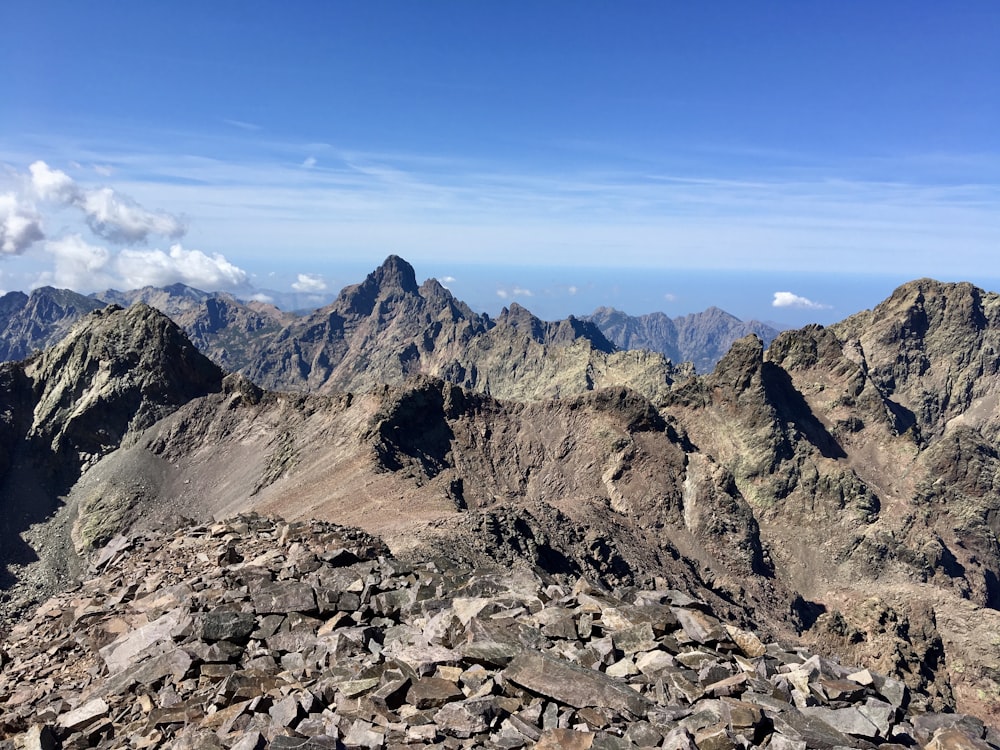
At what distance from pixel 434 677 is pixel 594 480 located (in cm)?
7195

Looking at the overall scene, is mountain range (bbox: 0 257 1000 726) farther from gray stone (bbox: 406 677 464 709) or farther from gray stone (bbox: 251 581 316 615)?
gray stone (bbox: 406 677 464 709)

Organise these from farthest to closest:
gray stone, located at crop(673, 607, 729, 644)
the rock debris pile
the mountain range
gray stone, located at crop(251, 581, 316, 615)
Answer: the mountain range < gray stone, located at crop(251, 581, 316, 615) < gray stone, located at crop(673, 607, 729, 644) < the rock debris pile

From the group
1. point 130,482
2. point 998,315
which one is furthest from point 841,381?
point 130,482

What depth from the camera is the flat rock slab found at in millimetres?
13898

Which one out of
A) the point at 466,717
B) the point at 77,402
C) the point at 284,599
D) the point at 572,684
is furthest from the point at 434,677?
the point at 77,402

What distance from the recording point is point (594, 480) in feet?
279

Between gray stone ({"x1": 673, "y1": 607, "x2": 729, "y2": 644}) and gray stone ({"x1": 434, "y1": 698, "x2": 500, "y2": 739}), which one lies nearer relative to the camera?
gray stone ({"x1": 434, "y1": 698, "x2": 500, "y2": 739})

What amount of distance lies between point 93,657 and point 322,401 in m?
63.9

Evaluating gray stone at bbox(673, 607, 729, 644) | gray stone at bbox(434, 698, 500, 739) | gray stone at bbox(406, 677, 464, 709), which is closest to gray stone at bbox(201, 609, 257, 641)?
gray stone at bbox(406, 677, 464, 709)

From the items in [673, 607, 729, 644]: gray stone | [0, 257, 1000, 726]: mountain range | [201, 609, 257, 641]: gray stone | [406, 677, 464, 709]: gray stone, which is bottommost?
[0, 257, 1000, 726]: mountain range

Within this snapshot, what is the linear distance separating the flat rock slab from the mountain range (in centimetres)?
3512

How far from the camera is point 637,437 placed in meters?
88.9

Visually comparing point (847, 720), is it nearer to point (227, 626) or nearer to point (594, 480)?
point (227, 626)

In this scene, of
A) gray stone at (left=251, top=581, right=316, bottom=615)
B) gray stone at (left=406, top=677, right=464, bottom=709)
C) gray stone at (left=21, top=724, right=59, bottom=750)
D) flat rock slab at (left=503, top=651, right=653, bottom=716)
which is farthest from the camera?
gray stone at (left=251, top=581, right=316, bottom=615)
